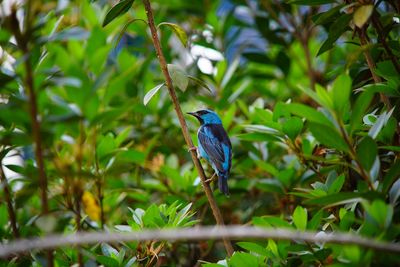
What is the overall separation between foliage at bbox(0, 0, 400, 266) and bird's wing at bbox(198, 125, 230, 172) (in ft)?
0.32

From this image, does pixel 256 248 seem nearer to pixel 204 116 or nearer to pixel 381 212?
pixel 381 212

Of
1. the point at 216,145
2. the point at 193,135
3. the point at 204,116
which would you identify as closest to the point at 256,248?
the point at 193,135

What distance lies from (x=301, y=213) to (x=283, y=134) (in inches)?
28.0

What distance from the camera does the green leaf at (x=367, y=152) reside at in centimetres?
171

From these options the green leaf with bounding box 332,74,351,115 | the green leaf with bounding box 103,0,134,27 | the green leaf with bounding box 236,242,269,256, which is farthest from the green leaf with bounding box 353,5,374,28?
the green leaf with bounding box 103,0,134,27

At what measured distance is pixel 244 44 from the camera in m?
4.25

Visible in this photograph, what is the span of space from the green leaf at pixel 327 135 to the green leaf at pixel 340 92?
3.9 inches

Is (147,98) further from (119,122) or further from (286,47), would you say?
(286,47)

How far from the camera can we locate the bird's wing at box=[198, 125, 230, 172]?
339 centimetres

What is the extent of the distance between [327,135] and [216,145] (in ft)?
6.43

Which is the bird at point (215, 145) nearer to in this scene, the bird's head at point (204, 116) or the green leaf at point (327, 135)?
the bird's head at point (204, 116)

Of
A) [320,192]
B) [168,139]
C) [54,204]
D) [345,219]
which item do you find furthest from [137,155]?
[345,219]

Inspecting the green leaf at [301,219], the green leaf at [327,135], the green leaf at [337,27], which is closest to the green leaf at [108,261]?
the green leaf at [301,219]

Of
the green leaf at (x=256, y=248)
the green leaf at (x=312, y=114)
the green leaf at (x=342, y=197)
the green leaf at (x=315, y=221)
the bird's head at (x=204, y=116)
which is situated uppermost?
the green leaf at (x=312, y=114)
